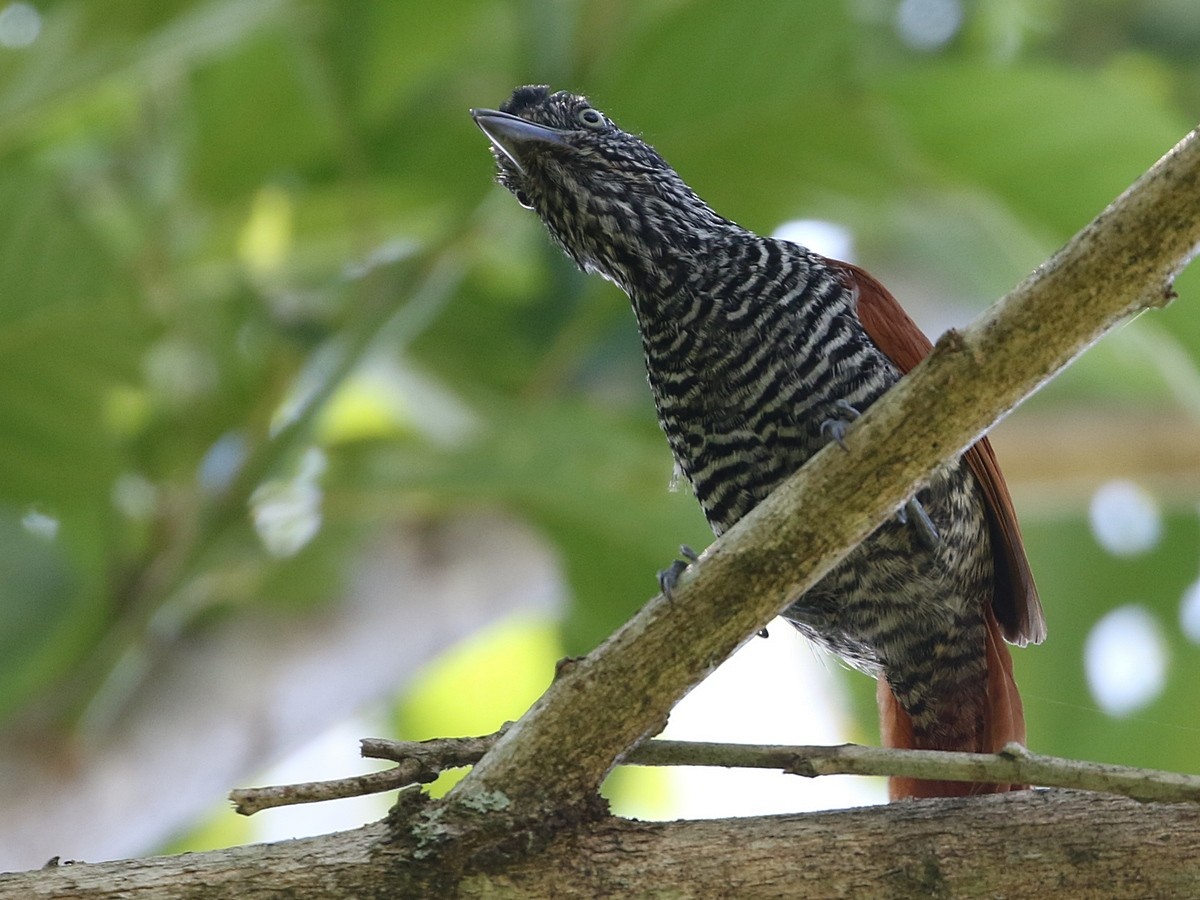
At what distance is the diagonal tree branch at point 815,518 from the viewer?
2008 millimetres

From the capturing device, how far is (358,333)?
159 inches

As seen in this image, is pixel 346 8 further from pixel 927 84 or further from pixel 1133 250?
pixel 1133 250

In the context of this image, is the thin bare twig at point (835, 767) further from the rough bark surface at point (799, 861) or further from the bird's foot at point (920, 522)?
the bird's foot at point (920, 522)

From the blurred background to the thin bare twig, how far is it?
1532 millimetres

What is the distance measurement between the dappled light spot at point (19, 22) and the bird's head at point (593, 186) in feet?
5.91

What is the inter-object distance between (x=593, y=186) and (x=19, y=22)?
221cm

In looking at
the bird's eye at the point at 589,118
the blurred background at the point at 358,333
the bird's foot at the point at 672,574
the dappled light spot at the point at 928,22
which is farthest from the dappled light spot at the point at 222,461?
the dappled light spot at the point at 928,22

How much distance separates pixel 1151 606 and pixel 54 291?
13.8ft

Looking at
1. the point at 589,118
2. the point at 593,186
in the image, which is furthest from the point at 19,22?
the point at 593,186

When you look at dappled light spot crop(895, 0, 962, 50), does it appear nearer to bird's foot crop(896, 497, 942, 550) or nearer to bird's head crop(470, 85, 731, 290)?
bird's head crop(470, 85, 731, 290)

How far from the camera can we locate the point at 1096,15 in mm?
6609

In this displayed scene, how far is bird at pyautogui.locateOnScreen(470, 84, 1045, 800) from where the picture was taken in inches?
117

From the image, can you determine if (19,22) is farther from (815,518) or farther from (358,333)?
(815,518)

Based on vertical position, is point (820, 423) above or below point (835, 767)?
above
